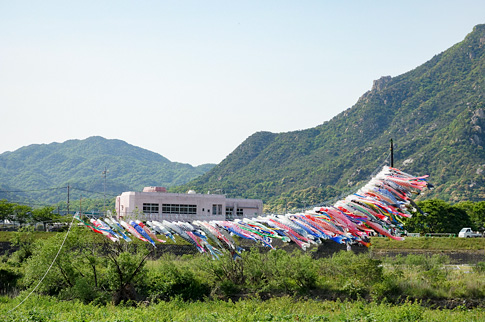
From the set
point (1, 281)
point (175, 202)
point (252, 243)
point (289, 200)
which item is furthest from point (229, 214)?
point (289, 200)

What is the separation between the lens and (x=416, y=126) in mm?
125062

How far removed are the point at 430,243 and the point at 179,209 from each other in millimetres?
24524

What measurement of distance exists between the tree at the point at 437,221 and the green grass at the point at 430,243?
1168 centimetres

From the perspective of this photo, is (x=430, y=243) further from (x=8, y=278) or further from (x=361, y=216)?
(x=8, y=278)

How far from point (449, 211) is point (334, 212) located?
45154 mm

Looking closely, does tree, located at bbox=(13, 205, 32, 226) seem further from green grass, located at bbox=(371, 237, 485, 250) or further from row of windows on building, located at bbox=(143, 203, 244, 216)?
green grass, located at bbox=(371, 237, 485, 250)

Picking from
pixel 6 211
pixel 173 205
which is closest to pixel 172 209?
pixel 173 205

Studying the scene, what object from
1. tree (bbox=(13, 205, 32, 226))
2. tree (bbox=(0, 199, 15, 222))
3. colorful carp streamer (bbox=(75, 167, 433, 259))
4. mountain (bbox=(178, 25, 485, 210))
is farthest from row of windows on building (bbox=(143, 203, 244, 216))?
mountain (bbox=(178, 25, 485, 210))

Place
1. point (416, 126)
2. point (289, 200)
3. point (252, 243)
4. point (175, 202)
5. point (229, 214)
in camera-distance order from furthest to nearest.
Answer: point (416, 126) → point (289, 200) → point (229, 214) → point (175, 202) → point (252, 243)

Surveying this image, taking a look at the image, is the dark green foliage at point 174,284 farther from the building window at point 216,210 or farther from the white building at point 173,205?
the building window at point 216,210

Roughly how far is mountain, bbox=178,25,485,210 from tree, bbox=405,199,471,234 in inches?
1277

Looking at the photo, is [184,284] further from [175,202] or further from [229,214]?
[229,214]

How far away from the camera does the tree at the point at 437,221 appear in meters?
59.8

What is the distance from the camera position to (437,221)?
198 ft
